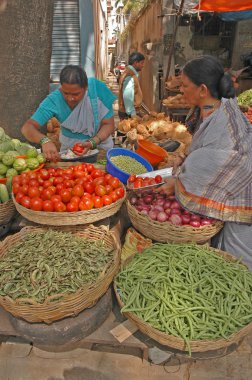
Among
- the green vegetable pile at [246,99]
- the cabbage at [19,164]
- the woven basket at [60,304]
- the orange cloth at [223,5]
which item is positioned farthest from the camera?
the green vegetable pile at [246,99]

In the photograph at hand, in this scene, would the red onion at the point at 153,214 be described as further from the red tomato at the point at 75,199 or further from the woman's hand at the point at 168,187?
the red tomato at the point at 75,199

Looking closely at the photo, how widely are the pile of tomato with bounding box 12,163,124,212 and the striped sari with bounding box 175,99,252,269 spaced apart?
26.0 inches

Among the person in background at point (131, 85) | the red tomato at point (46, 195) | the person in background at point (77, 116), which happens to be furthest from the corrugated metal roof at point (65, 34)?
the red tomato at point (46, 195)

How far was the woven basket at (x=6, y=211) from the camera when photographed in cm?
274

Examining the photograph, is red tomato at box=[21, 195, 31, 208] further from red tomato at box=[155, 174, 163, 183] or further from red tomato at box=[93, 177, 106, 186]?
red tomato at box=[155, 174, 163, 183]

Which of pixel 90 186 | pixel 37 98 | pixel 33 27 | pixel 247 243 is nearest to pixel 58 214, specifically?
pixel 90 186

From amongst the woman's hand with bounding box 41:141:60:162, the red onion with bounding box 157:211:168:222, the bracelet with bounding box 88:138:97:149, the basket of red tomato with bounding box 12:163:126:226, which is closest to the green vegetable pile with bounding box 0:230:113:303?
the basket of red tomato with bounding box 12:163:126:226

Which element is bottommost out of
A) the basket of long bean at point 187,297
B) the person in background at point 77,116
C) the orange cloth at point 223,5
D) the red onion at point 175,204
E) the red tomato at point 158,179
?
the basket of long bean at point 187,297

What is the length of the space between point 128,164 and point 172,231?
1057mm

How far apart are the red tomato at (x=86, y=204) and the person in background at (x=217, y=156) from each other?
782 mm

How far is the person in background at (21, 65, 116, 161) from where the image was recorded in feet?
11.1

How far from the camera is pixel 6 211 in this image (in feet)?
9.13

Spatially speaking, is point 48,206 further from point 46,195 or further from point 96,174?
point 96,174

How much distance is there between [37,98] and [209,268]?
10.9 feet
